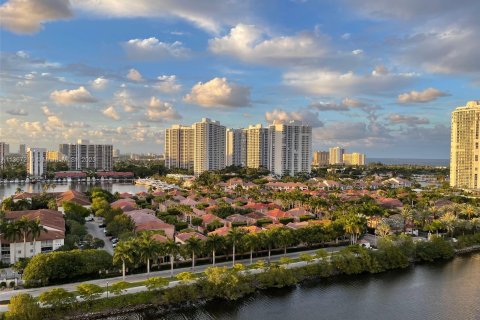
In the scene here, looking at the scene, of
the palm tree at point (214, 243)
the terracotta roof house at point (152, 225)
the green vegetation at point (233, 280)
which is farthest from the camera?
the terracotta roof house at point (152, 225)

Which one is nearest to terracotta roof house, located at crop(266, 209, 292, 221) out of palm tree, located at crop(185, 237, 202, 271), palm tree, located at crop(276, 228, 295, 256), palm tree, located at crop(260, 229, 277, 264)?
palm tree, located at crop(276, 228, 295, 256)

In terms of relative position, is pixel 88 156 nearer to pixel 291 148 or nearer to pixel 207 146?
pixel 207 146

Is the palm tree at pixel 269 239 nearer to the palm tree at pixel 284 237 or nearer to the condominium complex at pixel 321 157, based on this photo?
the palm tree at pixel 284 237

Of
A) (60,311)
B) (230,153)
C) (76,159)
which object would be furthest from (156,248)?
(76,159)

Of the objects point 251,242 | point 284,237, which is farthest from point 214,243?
point 284,237

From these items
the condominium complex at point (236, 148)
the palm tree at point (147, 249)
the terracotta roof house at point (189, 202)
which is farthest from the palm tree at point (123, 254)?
the condominium complex at point (236, 148)

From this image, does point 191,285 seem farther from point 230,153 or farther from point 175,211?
point 230,153
